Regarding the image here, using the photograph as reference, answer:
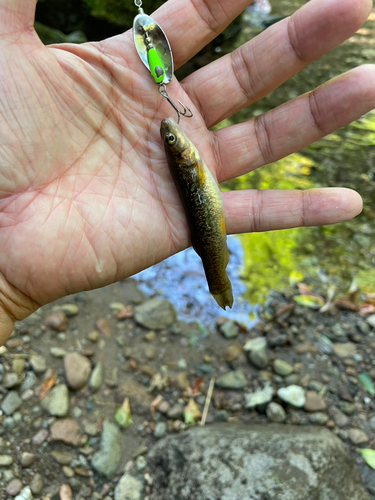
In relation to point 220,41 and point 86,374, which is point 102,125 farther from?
point 220,41

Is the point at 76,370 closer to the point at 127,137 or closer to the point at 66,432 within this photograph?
the point at 66,432

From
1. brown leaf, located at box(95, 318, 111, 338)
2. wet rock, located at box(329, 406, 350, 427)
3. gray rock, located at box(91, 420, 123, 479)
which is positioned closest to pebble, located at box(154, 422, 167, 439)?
gray rock, located at box(91, 420, 123, 479)

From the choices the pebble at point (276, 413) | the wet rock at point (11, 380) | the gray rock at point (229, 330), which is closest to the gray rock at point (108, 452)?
the wet rock at point (11, 380)

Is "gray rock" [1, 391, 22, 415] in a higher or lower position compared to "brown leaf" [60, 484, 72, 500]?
higher

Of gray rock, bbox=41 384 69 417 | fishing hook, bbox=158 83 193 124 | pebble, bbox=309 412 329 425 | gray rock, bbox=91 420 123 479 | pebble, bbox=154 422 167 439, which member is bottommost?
pebble, bbox=309 412 329 425

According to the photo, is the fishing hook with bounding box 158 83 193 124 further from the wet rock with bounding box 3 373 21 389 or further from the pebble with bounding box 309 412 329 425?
the pebble with bounding box 309 412 329 425

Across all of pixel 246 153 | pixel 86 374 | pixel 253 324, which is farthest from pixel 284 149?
pixel 86 374

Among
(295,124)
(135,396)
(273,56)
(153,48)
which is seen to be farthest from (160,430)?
(273,56)
